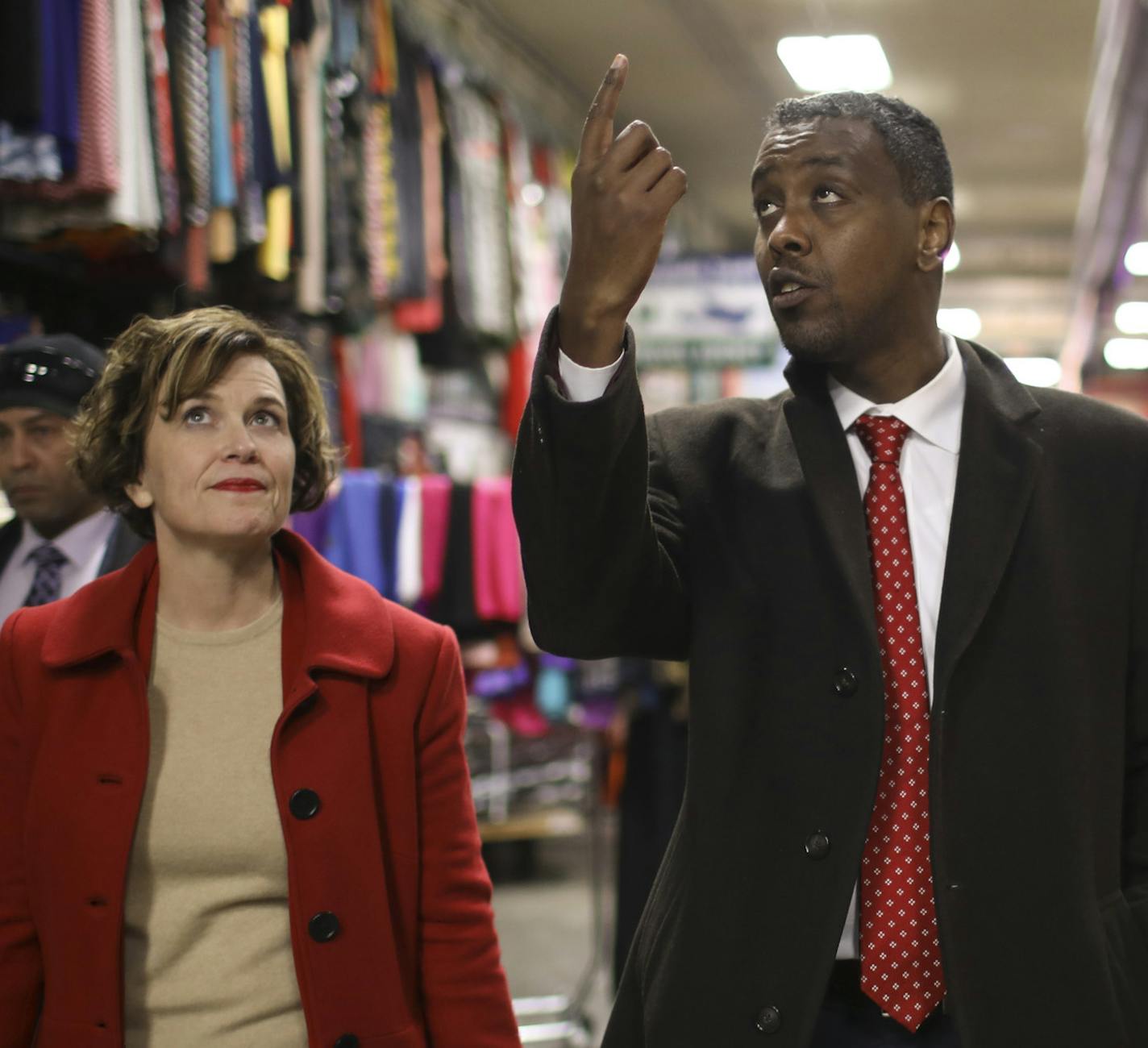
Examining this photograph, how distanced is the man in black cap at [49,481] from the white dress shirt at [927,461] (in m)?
1.40

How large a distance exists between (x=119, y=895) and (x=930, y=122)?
1.56m

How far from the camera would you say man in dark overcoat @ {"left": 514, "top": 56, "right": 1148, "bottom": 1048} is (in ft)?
5.17

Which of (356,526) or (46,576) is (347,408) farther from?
(46,576)

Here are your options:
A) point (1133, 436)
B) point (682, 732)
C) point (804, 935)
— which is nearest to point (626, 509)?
point (804, 935)

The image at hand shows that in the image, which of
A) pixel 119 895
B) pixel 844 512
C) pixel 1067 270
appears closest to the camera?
pixel 844 512

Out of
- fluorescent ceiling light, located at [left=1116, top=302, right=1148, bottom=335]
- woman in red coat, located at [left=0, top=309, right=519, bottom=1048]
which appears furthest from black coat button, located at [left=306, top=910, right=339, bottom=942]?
fluorescent ceiling light, located at [left=1116, top=302, right=1148, bottom=335]

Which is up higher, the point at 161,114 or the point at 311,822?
the point at 161,114

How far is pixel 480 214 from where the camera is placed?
223 inches

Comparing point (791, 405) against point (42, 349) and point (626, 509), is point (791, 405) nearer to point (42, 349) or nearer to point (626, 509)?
point (626, 509)

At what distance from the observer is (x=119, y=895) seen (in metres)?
2.00

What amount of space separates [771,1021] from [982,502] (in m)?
0.66

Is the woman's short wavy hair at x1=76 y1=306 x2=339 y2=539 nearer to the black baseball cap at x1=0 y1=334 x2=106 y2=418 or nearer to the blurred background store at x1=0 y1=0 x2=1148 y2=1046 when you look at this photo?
the black baseball cap at x1=0 y1=334 x2=106 y2=418

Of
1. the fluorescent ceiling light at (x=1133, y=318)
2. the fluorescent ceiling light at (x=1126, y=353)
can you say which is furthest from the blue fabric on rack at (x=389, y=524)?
the fluorescent ceiling light at (x=1126, y=353)

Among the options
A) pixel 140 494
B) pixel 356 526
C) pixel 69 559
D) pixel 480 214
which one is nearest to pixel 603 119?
pixel 140 494
